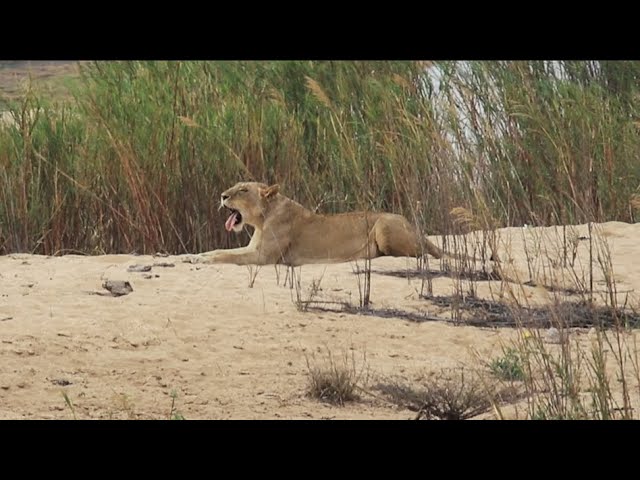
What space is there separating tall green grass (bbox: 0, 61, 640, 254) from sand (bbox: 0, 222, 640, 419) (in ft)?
5.75

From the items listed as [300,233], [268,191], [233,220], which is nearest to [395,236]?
[300,233]

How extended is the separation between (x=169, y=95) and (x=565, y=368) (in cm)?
771

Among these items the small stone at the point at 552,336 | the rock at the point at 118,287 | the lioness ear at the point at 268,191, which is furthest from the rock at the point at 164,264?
the small stone at the point at 552,336

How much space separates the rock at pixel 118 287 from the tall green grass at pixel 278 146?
8.00ft

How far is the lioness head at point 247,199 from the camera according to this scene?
11.9 meters

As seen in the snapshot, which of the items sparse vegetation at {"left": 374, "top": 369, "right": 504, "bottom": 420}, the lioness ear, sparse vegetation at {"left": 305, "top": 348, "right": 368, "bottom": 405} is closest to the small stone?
sparse vegetation at {"left": 374, "top": 369, "right": 504, "bottom": 420}

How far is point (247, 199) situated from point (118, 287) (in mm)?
2879

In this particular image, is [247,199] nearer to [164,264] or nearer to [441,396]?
[164,264]

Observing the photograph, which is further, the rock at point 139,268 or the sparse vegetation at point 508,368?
the rock at point 139,268

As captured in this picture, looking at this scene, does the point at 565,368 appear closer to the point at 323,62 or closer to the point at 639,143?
the point at 639,143

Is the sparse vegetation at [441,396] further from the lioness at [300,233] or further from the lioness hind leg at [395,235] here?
the lioness hind leg at [395,235]

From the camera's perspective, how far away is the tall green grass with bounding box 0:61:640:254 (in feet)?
40.1

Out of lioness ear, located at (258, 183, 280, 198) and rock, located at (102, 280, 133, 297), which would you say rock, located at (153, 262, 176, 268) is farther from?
lioness ear, located at (258, 183, 280, 198)

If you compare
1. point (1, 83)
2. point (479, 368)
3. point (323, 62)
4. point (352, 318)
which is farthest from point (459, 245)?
point (1, 83)
